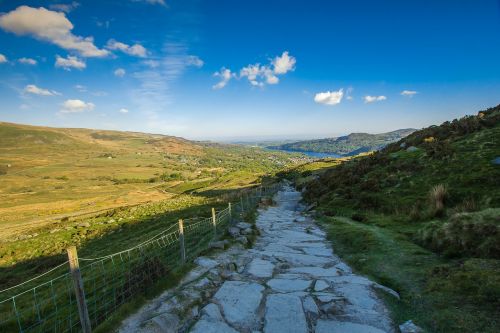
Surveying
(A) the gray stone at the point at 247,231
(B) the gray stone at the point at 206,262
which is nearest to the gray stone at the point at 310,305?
(B) the gray stone at the point at 206,262

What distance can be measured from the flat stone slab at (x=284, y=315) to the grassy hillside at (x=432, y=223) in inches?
66.2

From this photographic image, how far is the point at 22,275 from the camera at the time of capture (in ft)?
80.2

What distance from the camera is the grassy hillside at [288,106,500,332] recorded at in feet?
17.4

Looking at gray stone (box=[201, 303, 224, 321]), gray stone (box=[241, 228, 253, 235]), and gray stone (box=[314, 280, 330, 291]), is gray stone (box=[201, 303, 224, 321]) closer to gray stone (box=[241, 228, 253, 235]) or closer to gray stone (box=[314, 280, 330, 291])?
gray stone (box=[314, 280, 330, 291])

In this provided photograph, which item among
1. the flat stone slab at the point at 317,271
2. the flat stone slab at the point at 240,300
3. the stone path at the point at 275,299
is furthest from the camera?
the flat stone slab at the point at 317,271

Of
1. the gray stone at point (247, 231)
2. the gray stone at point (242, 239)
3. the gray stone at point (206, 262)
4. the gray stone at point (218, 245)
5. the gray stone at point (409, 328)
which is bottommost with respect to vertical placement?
the gray stone at point (247, 231)

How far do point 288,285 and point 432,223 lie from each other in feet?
19.6

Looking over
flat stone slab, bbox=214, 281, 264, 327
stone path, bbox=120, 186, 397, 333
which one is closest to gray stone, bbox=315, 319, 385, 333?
stone path, bbox=120, 186, 397, 333

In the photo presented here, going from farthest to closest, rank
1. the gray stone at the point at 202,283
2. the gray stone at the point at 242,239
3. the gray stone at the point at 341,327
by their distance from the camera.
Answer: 1. the gray stone at the point at 242,239
2. the gray stone at the point at 202,283
3. the gray stone at the point at 341,327

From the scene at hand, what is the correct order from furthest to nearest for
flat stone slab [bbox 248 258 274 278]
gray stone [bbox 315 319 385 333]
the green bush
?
flat stone slab [bbox 248 258 274 278] → the green bush → gray stone [bbox 315 319 385 333]

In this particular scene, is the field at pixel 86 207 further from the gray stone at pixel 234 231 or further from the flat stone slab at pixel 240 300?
the flat stone slab at pixel 240 300

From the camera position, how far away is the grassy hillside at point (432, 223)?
17.4 ft

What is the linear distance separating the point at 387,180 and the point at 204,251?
45.4 feet

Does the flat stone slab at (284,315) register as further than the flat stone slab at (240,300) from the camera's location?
No
